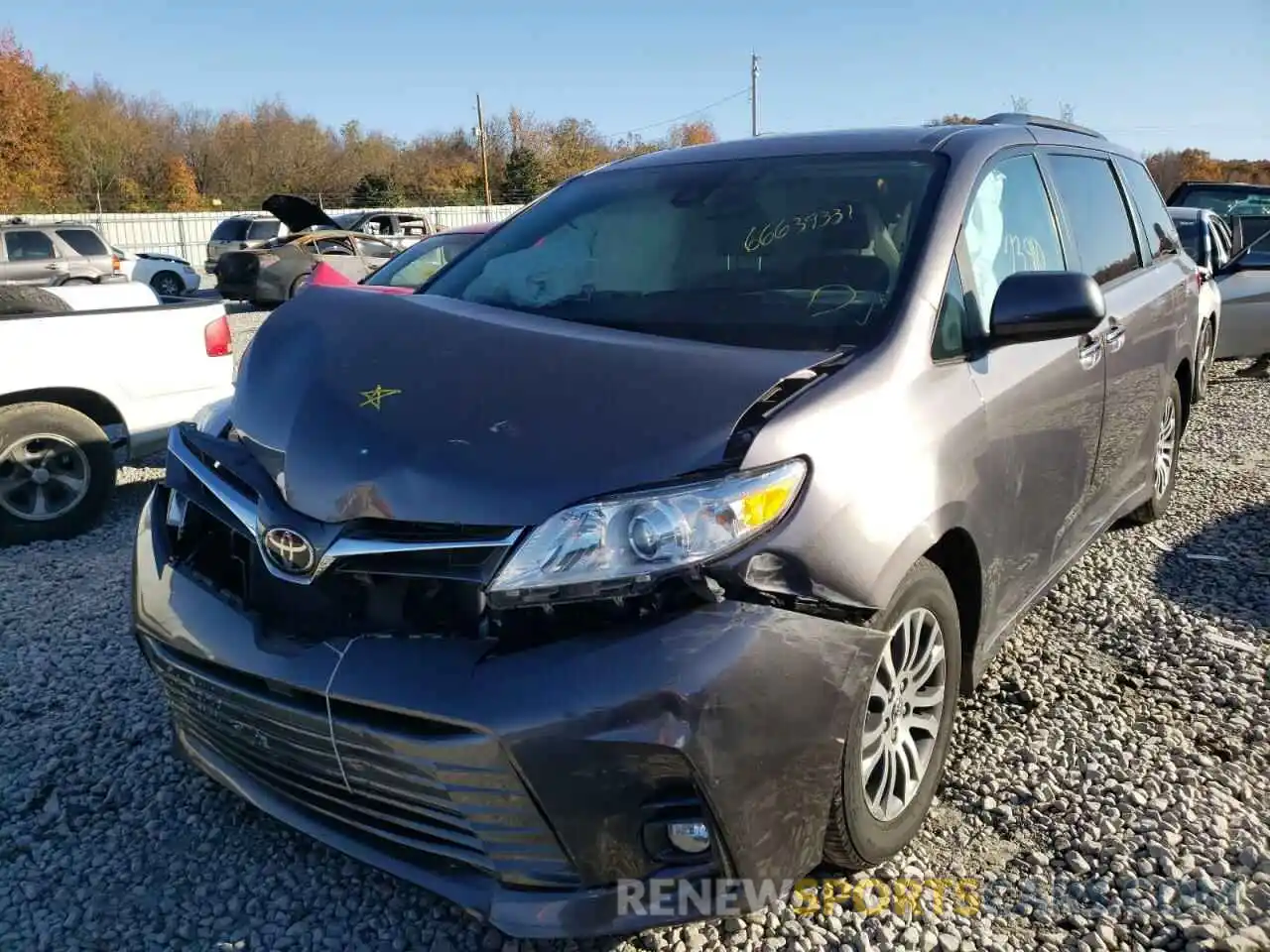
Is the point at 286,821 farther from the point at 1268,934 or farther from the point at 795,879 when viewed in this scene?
the point at 1268,934

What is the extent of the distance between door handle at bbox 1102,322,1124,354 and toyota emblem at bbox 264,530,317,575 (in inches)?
111

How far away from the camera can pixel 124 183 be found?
47344 millimetres

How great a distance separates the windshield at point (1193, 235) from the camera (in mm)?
8961

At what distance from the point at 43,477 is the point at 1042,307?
191 inches

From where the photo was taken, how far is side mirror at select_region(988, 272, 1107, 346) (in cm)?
261

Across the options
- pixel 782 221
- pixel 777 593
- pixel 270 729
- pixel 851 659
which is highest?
pixel 782 221

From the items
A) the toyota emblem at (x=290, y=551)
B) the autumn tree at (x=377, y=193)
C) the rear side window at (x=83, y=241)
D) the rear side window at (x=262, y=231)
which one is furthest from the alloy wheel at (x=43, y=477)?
the autumn tree at (x=377, y=193)

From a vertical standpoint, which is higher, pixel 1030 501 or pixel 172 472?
pixel 172 472

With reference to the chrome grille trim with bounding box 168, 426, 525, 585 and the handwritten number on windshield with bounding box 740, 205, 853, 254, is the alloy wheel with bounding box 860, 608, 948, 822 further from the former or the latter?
the handwritten number on windshield with bounding box 740, 205, 853, 254

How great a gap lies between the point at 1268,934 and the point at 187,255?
123ft

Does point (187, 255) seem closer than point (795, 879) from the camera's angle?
No

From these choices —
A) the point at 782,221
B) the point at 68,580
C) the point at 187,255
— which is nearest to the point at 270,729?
the point at 782,221

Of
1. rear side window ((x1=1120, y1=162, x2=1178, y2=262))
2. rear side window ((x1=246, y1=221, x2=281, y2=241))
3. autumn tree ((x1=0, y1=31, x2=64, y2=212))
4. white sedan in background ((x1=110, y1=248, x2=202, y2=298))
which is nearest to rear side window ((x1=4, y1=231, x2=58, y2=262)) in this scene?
white sedan in background ((x1=110, y1=248, x2=202, y2=298))

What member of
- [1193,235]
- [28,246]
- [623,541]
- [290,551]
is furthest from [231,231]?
[623,541]
